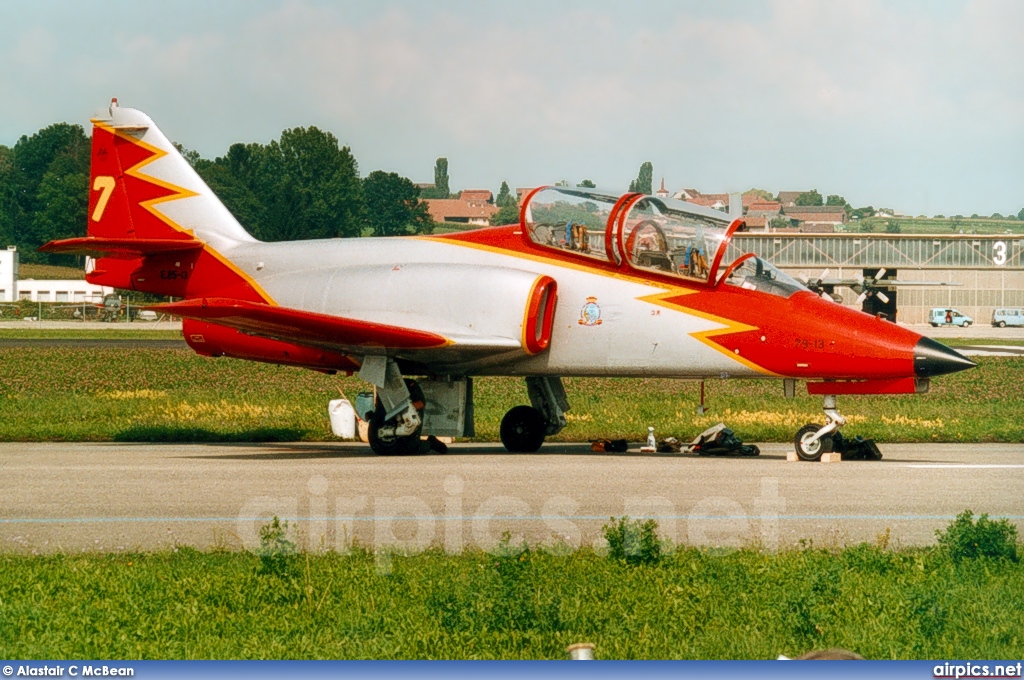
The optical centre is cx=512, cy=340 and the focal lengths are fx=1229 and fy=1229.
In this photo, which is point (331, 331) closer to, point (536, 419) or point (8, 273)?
point (536, 419)

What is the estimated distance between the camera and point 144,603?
641 centimetres

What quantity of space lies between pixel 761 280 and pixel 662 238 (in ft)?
3.96

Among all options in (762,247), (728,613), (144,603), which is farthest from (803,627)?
(762,247)

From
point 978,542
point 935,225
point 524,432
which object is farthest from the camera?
point 935,225

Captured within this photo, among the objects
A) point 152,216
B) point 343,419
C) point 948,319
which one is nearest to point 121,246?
point 152,216

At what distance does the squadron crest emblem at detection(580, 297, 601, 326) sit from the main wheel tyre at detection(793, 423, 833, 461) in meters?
2.63

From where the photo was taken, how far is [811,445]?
13492 millimetres

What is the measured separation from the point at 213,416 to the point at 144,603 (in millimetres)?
11966

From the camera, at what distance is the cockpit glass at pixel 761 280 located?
13.8 meters

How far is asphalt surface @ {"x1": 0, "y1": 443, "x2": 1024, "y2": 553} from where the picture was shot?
8711 millimetres

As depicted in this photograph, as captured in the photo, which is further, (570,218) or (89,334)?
(89,334)

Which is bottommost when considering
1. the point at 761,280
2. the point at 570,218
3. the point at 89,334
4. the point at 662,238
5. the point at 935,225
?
the point at 761,280

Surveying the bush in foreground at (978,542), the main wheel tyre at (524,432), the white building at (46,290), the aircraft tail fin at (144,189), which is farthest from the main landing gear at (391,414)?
the white building at (46,290)

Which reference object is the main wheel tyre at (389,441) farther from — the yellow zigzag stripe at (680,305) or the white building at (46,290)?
the white building at (46,290)
